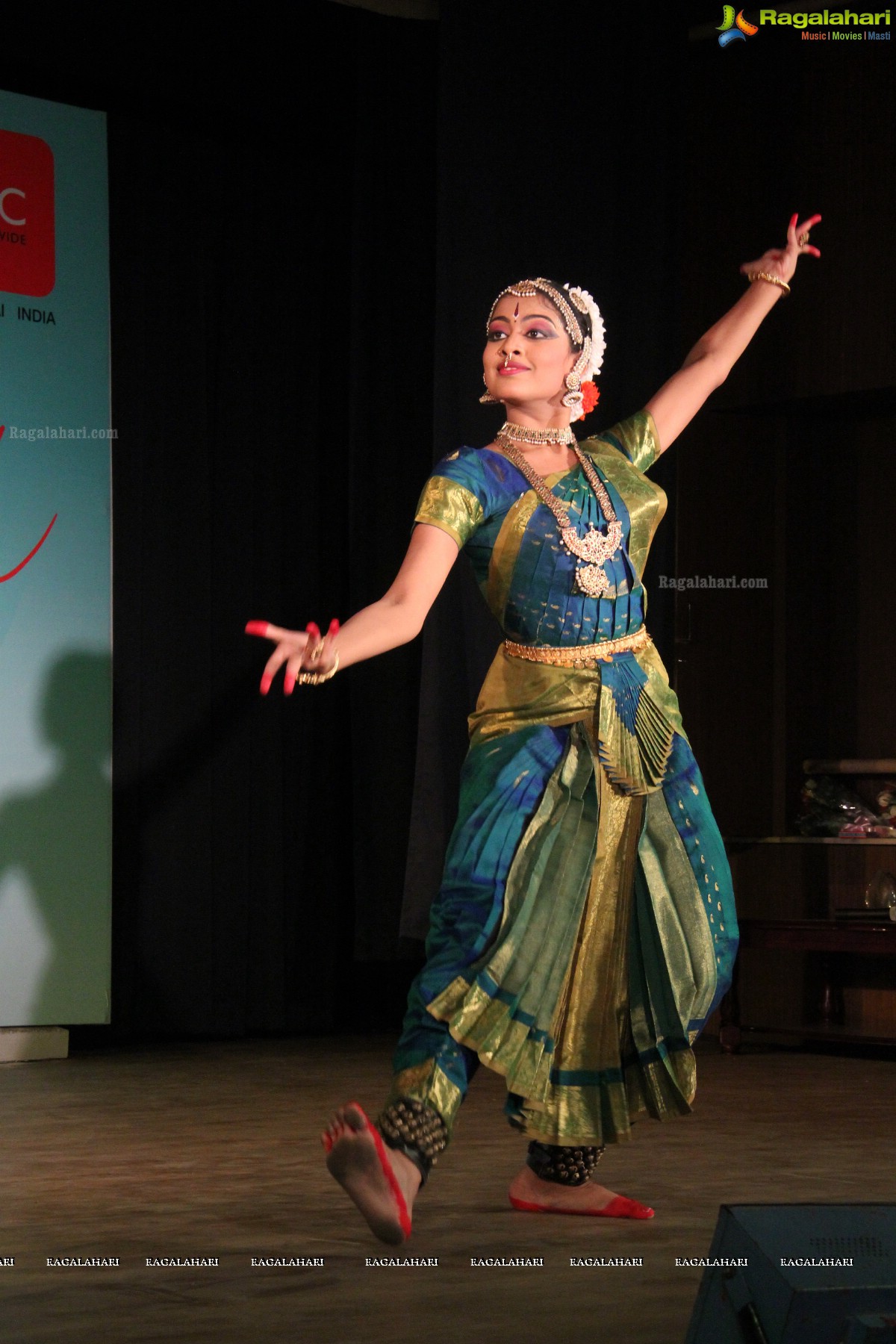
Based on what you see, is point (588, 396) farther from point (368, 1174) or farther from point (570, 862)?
point (368, 1174)

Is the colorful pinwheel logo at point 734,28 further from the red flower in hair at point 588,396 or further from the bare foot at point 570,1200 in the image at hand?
the bare foot at point 570,1200

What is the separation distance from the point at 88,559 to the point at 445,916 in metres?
2.52

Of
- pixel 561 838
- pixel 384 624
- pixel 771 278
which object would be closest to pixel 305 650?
pixel 384 624

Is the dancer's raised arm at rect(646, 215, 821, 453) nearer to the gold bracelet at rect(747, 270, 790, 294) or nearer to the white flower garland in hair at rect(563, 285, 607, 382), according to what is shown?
the gold bracelet at rect(747, 270, 790, 294)

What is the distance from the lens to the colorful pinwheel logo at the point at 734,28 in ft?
17.4

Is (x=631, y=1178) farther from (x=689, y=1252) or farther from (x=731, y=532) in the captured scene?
(x=731, y=532)

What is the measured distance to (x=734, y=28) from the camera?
17.4 ft

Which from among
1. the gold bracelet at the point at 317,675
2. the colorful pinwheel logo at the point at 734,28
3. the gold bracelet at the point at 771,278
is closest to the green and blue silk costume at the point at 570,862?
the gold bracelet at the point at 317,675

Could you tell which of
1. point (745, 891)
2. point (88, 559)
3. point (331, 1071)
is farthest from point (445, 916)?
point (745, 891)

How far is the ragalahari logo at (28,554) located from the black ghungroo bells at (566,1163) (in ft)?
8.28

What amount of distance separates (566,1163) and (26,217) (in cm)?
308

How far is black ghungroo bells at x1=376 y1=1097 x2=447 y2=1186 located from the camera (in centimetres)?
Answer: 228

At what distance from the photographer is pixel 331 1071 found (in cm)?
449

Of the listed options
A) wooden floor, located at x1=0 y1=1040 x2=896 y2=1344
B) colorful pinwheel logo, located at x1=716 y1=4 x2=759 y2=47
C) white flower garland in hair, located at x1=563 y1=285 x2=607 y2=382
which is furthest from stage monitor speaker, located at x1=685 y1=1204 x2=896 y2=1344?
colorful pinwheel logo, located at x1=716 y1=4 x2=759 y2=47
